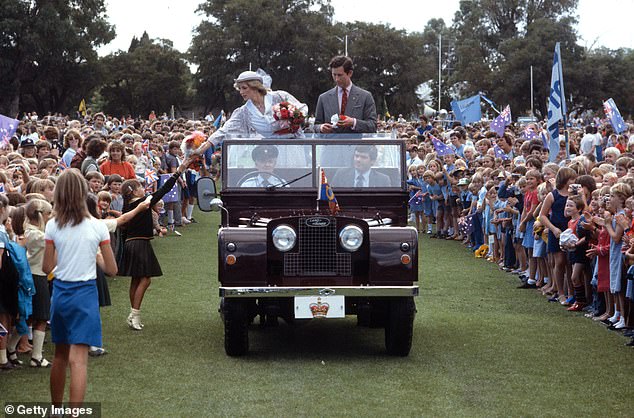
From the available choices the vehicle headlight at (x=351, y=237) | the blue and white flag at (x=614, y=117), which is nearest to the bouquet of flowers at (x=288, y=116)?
the vehicle headlight at (x=351, y=237)

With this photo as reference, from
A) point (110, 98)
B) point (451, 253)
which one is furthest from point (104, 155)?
point (110, 98)

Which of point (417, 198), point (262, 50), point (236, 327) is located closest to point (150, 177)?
point (417, 198)

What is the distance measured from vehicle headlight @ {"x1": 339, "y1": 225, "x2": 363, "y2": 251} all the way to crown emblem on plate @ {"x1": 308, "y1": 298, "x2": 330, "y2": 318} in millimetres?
565

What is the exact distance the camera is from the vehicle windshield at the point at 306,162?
11.3 m

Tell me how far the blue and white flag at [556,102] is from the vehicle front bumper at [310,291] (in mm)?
8598

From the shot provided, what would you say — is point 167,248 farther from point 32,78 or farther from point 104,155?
point 32,78

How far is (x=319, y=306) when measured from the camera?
395 inches

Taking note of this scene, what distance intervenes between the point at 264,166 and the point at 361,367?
2.37 m

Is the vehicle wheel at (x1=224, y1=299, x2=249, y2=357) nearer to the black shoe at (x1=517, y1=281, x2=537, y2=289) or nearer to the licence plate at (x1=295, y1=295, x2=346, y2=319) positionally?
the licence plate at (x1=295, y1=295, x2=346, y2=319)

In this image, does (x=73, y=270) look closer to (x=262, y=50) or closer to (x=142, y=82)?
(x=142, y=82)

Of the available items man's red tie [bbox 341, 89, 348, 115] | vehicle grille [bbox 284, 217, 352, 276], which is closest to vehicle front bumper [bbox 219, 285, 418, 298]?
vehicle grille [bbox 284, 217, 352, 276]

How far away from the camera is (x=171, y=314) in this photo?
13.3 metres

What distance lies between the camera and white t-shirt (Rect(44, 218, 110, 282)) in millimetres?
7754

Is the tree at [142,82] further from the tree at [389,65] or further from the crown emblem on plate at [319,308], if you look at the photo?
the crown emblem on plate at [319,308]
